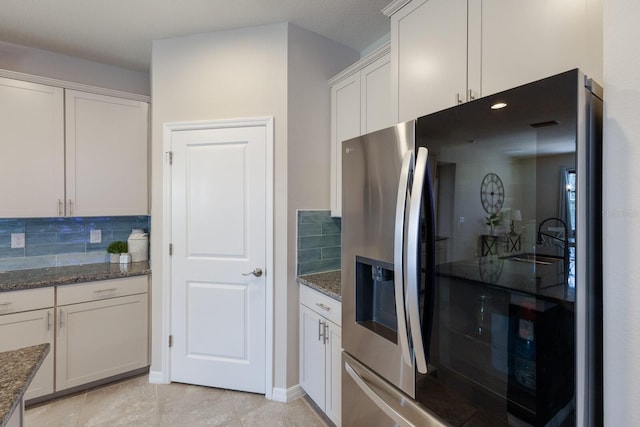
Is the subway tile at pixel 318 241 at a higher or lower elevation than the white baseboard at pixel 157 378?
higher

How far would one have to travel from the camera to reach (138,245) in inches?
110

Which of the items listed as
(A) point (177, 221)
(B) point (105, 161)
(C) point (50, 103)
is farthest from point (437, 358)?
(C) point (50, 103)

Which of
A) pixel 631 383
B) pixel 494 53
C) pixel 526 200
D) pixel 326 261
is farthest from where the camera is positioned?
pixel 326 261

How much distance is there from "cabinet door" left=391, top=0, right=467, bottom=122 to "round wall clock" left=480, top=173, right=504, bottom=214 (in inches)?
22.8

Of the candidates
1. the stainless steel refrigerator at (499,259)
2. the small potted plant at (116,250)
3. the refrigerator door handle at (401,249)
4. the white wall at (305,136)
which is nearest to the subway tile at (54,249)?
the small potted plant at (116,250)

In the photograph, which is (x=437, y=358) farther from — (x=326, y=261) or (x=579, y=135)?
(x=326, y=261)

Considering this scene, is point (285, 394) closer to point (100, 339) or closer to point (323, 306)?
point (323, 306)

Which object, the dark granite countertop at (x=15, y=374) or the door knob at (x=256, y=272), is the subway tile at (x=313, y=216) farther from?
the dark granite countertop at (x=15, y=374)

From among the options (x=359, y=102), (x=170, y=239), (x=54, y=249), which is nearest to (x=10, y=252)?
(x=54, y=249)

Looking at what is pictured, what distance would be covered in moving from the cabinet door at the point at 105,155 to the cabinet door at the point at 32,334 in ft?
2.55

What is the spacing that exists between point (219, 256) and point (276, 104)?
1203mm

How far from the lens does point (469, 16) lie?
4.11 ft

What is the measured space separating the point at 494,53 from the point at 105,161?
9.25ft

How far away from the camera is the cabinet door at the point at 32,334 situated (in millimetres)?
2073
